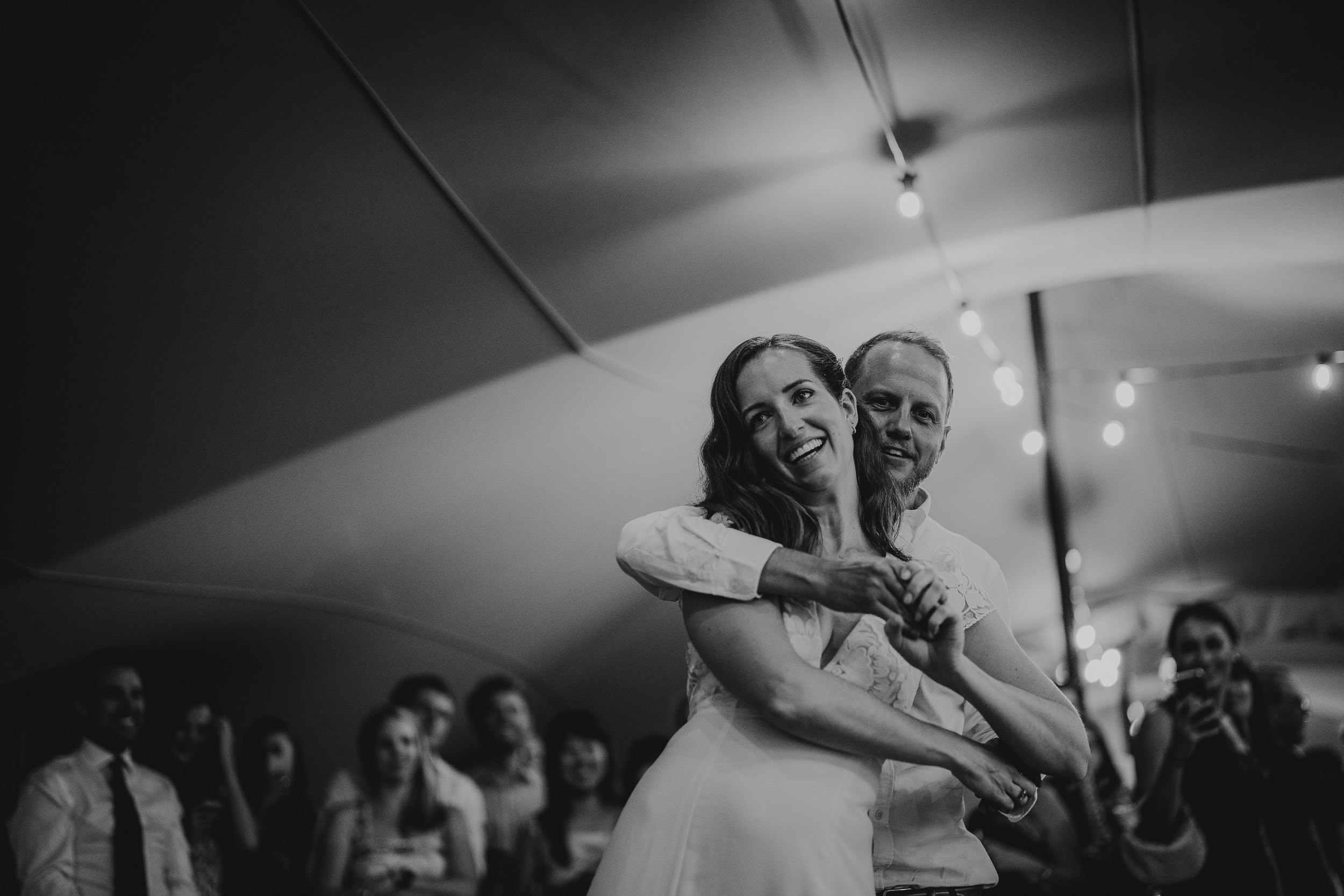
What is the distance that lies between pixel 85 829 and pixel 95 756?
11.2 inches

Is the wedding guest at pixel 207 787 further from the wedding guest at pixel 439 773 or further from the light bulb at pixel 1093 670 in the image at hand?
the light bulb at pixel 1093 670

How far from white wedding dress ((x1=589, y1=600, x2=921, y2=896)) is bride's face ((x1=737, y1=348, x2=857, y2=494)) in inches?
9.6

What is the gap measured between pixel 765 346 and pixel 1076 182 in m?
3.03

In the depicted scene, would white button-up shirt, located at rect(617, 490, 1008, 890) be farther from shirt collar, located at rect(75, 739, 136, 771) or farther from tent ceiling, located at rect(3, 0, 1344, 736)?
shirt collar, located at rect(75, 739, 136, 771)

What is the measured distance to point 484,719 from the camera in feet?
17.6

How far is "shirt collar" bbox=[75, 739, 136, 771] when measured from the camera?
420 centimetres

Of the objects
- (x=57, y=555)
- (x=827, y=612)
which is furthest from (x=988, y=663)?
(x=57, y=555)

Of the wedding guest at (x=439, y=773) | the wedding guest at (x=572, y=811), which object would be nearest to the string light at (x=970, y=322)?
the wedding guest at (x=572, y=811)

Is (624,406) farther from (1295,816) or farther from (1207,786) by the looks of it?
(1295,816)

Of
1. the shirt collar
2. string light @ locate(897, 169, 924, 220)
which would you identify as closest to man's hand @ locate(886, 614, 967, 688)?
string light @ locate(897, 169, 924, 220)

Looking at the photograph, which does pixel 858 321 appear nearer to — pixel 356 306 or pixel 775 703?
pixel 356 306

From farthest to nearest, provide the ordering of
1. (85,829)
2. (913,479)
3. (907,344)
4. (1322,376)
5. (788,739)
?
(1322,376) < (85,829) < (907,344) < (913,479) < (788,739)

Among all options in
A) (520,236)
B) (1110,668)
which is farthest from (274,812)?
(1110,668)

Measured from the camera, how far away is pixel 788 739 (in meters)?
1.48
